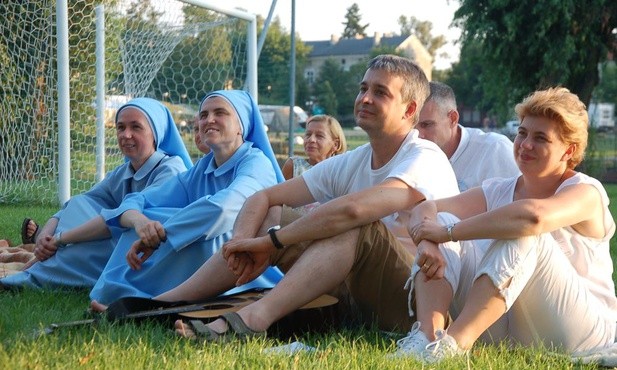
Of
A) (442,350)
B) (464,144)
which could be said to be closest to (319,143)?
(464,144)

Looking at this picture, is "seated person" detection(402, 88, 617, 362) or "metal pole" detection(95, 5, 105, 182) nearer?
"seated person" detection(402, 88, 617, 362)

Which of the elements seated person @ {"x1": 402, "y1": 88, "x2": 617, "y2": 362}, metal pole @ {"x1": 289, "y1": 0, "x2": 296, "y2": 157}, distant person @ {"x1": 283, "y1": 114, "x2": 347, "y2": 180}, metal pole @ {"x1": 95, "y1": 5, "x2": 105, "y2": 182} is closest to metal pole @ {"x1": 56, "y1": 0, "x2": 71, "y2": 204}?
metal pole @ {"x1": 95, "y1": 5, "x2": 105, "y2": 182}

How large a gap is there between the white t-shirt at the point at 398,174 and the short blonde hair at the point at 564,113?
0.52 meters

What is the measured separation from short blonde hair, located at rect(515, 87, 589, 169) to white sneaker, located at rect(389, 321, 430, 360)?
38.2 inches

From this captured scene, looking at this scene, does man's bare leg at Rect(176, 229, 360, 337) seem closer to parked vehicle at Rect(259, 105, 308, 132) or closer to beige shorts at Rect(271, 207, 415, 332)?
beige shorts at Rect(271, 207, 415, 332)

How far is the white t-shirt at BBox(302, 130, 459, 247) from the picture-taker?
13.4ft

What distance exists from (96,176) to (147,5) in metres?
2.43

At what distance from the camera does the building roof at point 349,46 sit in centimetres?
10562

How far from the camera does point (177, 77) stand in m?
14.1

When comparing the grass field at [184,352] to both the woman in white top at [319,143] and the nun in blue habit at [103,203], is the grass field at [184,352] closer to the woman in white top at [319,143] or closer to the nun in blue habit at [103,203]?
the nun in blue habit at [103,203]

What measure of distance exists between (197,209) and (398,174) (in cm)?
121

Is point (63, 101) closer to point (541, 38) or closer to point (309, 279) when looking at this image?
point (309, 279)

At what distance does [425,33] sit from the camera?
106562mm

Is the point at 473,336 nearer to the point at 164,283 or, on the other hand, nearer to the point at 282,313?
the point at 282,313
